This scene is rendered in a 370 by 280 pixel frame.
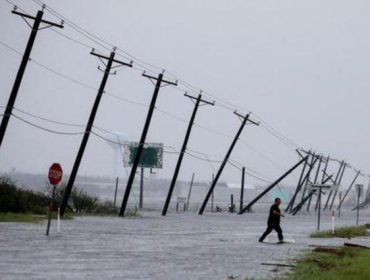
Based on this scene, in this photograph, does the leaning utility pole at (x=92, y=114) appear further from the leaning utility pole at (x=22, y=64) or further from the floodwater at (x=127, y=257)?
the floodwater at (x=127, y=257)

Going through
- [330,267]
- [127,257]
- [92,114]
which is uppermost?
[92,114]

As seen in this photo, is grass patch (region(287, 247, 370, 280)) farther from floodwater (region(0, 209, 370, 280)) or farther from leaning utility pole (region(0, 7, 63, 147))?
leaning utility pole (region(0, 7, 63, 147))

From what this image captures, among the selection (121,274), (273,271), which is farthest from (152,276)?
(273,271)

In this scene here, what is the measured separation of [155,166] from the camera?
331 ft

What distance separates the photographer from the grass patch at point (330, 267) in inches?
521

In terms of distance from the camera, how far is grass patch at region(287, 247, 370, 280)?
521 inches

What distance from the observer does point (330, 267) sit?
15539 mm

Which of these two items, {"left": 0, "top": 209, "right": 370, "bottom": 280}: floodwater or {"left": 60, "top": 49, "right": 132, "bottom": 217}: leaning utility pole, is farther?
{"left": 60, "top": 49, "right": 132, "bottom": 217}: leaning utility pole

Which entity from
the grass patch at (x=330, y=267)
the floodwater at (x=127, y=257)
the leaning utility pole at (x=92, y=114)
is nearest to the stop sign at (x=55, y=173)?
the floodwater at (x=127, y=257)

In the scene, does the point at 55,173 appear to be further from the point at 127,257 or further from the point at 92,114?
the point at 92,114

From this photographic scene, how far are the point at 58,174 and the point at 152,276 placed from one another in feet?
39.4

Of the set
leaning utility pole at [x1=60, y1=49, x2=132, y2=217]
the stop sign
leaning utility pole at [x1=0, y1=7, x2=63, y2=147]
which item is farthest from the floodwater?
leaning utility pole at [x1=60, y1=49, x2=132, y2=217]

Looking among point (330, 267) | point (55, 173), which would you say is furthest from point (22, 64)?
point (330, 267)

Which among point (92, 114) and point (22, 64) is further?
point (92, 114)
